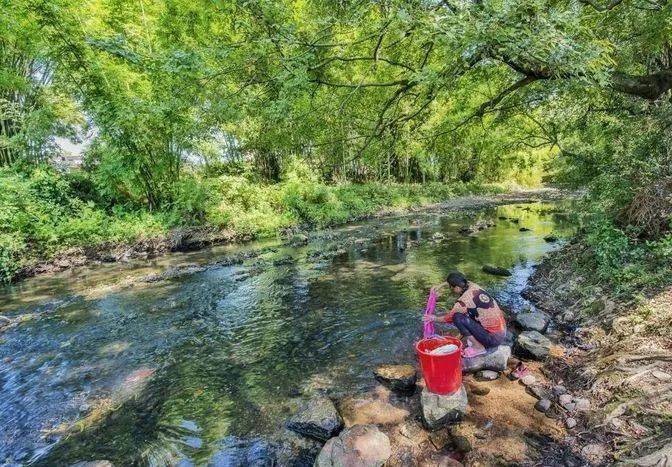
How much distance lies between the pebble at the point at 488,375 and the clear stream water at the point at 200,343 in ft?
3.54

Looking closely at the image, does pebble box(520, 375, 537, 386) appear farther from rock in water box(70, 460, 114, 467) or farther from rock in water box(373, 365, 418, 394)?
rock in water box(70, 460, 114, 467)

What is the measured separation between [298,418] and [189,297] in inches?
238

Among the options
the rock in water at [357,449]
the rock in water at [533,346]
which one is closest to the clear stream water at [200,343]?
the rock in water at [357,449]

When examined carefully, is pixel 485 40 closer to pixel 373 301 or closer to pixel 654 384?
pixel 654 384

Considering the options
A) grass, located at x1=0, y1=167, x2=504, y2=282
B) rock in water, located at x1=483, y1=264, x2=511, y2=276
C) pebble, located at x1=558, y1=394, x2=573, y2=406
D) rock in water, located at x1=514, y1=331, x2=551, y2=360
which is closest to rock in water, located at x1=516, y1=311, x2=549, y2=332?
rock in water, located at x1=514, y1=331, x2=551, y2=360

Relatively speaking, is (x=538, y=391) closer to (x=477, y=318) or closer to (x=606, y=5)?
(x=477, y=318)

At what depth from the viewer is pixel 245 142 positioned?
22562mm

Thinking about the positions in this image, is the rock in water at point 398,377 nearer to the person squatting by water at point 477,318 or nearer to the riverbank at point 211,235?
the person squatting by water at point 477,318

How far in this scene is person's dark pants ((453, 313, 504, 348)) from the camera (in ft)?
16.9

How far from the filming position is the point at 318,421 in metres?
4.13

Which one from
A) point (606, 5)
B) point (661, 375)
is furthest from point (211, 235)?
point (661, 375)

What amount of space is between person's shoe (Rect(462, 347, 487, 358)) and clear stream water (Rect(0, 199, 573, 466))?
87 cm

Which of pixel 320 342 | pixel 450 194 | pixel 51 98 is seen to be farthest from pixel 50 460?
pixel 450 194

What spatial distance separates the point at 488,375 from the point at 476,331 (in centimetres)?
57
